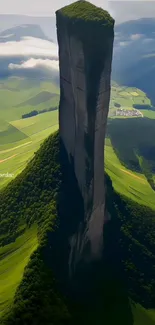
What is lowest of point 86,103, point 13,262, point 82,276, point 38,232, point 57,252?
point 82,276

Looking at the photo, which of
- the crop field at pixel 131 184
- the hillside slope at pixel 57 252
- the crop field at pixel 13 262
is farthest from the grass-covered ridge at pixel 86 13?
the crop field at pixel 131 184

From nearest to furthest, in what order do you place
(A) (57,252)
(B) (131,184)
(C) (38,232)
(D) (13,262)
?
(A) (57,252), (C) (38,232), (D) (13,262), (B) (131,184)

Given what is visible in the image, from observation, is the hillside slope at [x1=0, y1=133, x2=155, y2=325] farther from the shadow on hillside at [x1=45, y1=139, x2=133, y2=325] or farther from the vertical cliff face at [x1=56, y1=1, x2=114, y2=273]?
the vertical cliff face at [x1=56, y1=1, x2=114, y2=273]

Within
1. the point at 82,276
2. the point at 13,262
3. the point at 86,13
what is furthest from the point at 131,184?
the point at 86,13

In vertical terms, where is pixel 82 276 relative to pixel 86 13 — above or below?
below

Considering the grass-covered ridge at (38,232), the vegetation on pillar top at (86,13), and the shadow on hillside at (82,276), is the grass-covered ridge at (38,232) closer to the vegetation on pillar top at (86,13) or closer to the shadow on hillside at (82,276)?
the shadow on hillside at (82,276)

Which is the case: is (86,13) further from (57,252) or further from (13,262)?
(13,262)

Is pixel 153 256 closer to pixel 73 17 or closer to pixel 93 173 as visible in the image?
pixel 93 173
